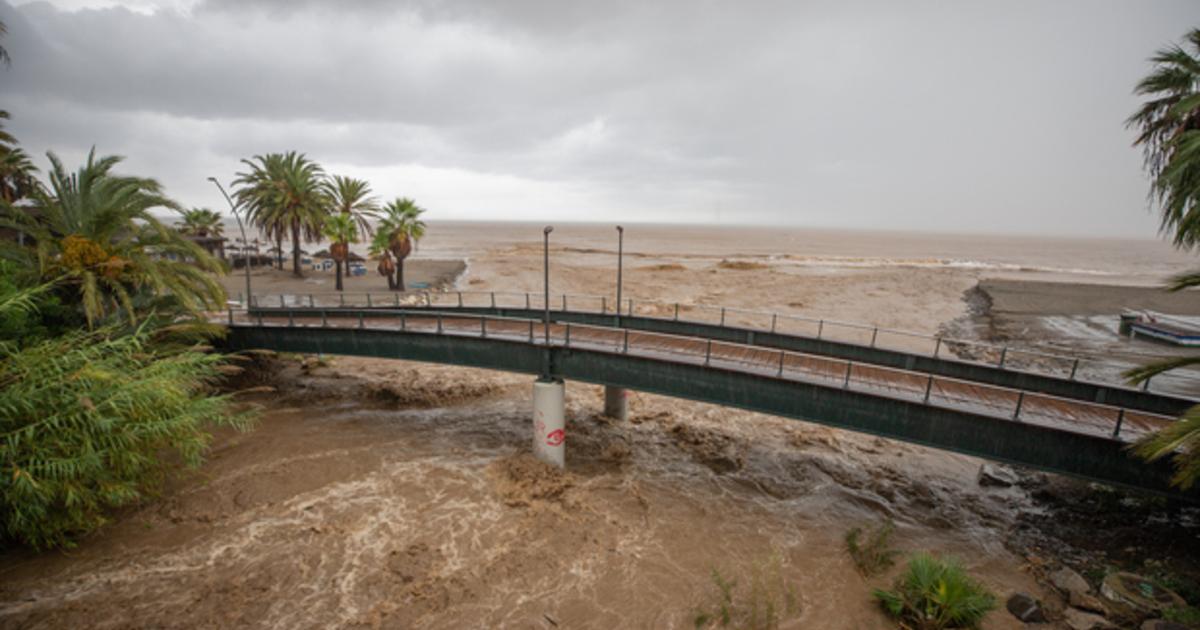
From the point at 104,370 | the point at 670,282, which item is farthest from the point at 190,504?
the point at 670,282

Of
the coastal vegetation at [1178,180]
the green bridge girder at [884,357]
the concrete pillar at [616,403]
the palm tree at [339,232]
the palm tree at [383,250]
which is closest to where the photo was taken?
the coastal vegetation at [1178,180]

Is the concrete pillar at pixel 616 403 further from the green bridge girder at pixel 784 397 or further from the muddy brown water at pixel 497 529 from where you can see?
the green bridge girder at pixel 784 397

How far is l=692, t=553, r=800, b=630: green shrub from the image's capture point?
34.7ft

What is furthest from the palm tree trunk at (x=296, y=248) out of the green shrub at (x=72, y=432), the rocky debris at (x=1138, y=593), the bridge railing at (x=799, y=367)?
the rocky debris at (x=1138, y=593)

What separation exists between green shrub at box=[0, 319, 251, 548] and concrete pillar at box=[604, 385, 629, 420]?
13.8m

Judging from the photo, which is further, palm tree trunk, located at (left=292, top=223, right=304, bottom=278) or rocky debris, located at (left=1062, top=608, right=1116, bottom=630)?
palm tree trunk, located at (left=292, top=223, right=304, bottom=278)

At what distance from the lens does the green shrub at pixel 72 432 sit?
977cm

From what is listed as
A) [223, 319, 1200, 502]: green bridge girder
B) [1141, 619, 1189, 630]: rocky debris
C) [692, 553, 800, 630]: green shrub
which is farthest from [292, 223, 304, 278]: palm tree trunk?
[1141, 619, 1189, 630]: rocky debris

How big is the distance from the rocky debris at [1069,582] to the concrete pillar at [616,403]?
13969 mm

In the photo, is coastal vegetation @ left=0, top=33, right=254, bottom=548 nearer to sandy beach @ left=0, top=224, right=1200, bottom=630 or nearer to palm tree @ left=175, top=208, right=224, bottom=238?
sandy beach @ left=0, top=224, right=1200, bottom=630

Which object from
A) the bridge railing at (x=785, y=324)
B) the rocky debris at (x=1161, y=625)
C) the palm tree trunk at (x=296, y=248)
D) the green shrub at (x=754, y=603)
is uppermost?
the palm tree trunk at (x=296, y=248)

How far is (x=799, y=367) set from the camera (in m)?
15.5

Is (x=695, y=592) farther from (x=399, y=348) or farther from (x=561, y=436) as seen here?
(x=399, y=348)

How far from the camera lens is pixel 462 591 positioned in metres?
11.5
